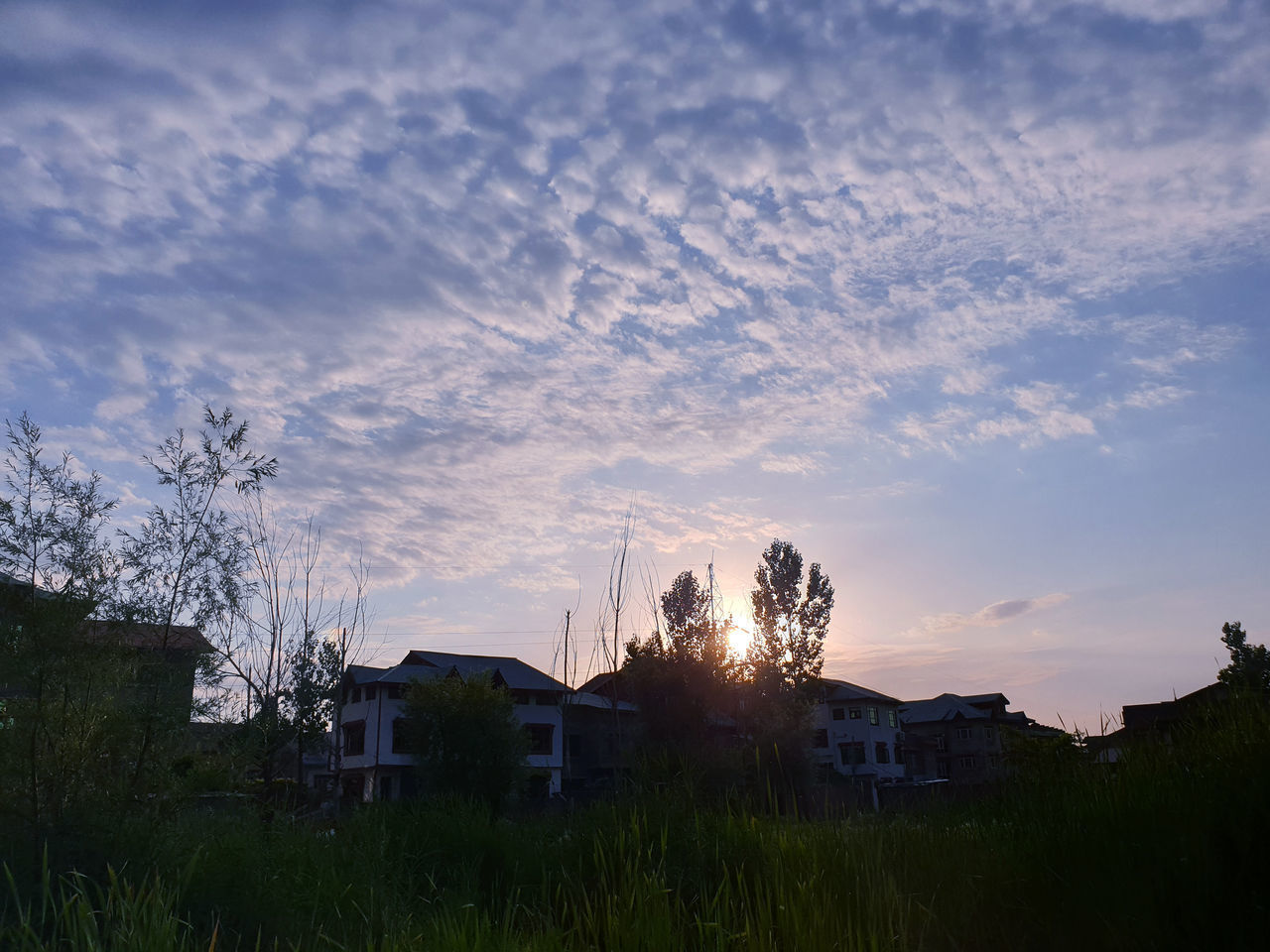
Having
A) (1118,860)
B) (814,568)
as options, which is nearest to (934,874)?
(1118,860)

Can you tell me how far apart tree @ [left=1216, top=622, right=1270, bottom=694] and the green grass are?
1068 mm

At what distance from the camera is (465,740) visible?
29.2 metres

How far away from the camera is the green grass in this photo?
4945 mm

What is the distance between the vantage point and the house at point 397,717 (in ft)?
139

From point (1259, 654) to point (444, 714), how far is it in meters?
29.4

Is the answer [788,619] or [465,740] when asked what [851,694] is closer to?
[788,619]

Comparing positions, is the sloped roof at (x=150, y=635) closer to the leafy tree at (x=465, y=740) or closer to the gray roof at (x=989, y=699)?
the leafy tree at (x=465, y=740)

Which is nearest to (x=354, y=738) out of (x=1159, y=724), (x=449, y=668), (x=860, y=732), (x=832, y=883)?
(x=449, y=668)

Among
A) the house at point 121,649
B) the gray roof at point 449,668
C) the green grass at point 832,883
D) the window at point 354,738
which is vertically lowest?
the green grass at point 832,883

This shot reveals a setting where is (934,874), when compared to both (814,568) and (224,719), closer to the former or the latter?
(224,719)

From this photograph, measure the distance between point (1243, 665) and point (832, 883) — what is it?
20.3m

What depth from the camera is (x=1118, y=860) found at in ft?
18.3

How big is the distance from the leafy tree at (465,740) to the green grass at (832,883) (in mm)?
19480

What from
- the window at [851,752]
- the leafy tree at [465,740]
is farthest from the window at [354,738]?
the window at [851,752]
